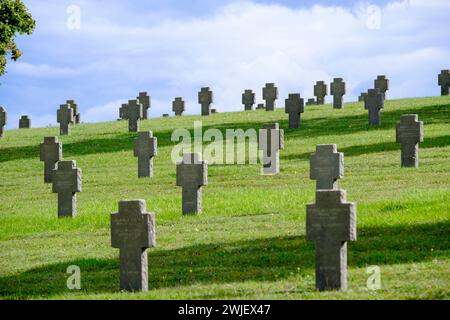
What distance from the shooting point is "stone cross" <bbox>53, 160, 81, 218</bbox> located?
28344 millimetres

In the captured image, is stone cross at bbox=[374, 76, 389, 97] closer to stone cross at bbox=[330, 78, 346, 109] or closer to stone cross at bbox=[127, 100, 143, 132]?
stone cross at bbox=[330, 78, 346, 109]

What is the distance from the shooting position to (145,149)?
116ft

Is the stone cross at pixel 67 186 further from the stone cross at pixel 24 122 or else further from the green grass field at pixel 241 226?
the stone cross at pixel 24 122

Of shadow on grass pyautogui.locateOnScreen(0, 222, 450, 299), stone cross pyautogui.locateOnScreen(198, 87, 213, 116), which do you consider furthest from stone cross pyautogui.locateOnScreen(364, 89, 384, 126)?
shadow on grass pyautogui.locateOnScreen(0, 222, 450, 299)

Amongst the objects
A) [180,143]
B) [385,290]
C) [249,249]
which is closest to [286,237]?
[249,249]

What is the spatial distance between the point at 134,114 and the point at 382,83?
15734mm

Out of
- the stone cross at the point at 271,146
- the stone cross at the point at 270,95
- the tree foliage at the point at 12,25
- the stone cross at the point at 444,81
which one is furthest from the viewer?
the stone cross at the point at 444,81

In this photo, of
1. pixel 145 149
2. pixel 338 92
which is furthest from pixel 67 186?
pixel 338 92

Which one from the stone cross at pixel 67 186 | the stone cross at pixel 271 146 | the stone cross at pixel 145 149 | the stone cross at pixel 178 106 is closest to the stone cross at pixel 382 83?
the stone cross at pixel 178 106

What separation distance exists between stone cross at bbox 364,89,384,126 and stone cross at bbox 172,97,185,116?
21.5m

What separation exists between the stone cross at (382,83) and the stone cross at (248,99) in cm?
784

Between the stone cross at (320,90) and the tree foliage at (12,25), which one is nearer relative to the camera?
the tree foliage at (12,25)

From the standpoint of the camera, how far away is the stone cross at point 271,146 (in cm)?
3456

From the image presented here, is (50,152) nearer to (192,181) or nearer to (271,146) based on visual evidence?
(271,146)
